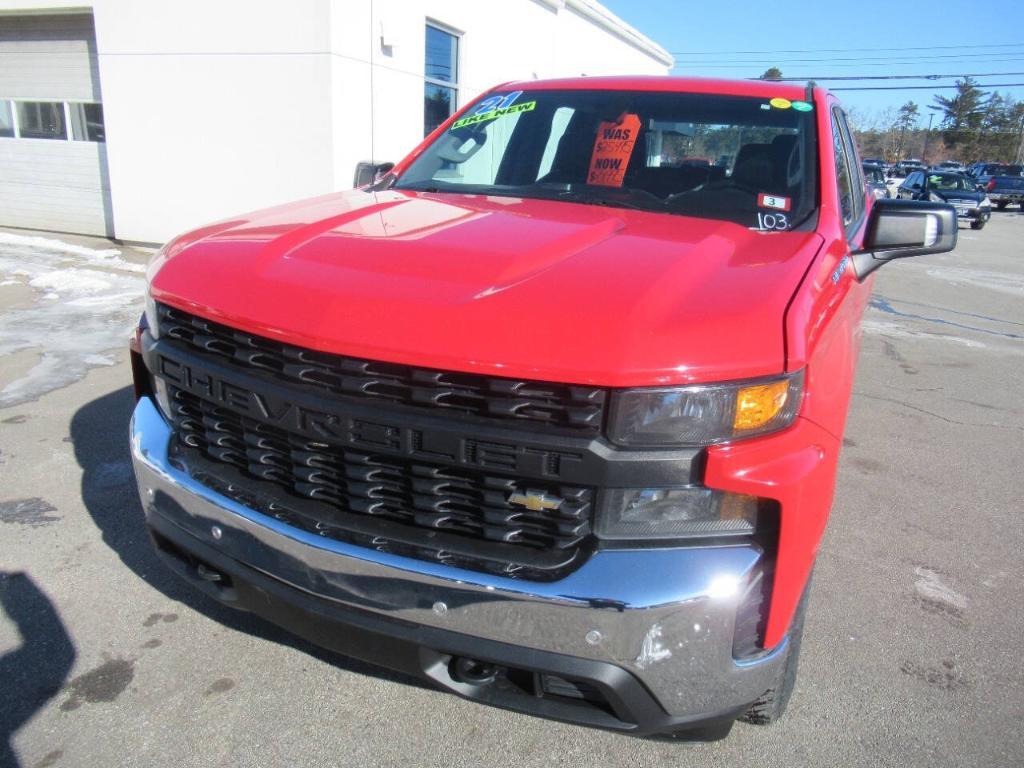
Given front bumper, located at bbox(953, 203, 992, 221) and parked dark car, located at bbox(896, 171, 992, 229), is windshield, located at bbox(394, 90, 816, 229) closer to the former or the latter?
parked dark car, located at bbox(896, 171, 992, 229)

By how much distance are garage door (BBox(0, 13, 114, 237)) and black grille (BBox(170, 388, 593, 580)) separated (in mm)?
10685

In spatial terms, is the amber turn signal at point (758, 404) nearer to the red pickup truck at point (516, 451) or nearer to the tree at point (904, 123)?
the red pickup truck at point (516, 451)

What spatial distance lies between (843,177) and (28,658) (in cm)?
346

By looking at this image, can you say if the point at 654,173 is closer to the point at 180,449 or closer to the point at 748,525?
the point at 748,525

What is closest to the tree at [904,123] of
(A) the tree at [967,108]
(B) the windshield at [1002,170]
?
(A) the tree at [967,108]

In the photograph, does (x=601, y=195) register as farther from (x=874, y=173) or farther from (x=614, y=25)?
(x=614, y=25)

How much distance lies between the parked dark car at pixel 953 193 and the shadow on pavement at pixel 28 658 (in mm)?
23519

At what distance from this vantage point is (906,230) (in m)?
2.74

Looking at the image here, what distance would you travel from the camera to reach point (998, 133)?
72125 millimetres

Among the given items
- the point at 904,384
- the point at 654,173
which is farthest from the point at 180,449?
the point at 904,384

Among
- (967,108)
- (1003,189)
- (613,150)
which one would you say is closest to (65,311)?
(613,150)

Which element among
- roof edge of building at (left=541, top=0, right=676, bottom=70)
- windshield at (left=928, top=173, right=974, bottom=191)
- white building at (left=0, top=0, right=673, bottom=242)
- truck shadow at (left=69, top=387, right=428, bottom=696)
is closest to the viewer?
truck shadow at (left=69, top=387, right=428, bottom=696)

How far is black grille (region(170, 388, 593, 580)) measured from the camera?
5.94 feet

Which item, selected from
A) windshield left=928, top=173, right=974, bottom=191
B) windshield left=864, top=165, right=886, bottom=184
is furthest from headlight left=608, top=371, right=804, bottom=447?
windshield left=928, top=173, right=974, bottom=191
